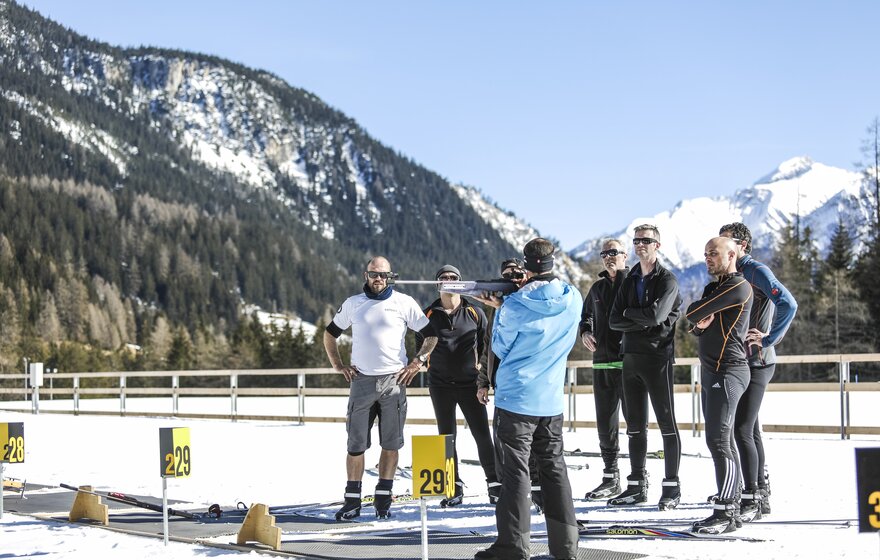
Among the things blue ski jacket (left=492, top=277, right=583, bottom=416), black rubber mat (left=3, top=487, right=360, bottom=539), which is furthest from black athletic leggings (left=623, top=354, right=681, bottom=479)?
black rubber mat (left=3, top=487, right=360, bottom=539)

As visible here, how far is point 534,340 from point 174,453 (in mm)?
2310

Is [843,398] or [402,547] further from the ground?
[843,398]

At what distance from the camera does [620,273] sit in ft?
26.0

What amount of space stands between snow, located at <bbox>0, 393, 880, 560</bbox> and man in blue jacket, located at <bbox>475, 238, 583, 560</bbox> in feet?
1.96

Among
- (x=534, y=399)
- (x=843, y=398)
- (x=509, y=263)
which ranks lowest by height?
(x=843, y=398)

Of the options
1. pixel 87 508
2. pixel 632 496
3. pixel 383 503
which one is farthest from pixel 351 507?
pixel 632 496

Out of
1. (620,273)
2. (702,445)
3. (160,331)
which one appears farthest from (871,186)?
(160,331)

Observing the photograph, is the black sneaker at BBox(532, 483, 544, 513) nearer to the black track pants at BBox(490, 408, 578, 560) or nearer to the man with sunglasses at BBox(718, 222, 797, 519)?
the man with sunglasses at BBox(718, 222, 797, 519)

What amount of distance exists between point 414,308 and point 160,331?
380ft

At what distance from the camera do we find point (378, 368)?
298 inches

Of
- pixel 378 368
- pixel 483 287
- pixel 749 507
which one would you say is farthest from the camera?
pixel 378 368

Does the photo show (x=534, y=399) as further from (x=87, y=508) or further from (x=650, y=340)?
(x=87, y=508)

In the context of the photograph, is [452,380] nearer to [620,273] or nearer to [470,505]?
[470,505]

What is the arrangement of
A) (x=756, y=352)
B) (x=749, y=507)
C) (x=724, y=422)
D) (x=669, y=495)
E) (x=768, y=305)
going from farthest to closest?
1. (x=669, y=495)
2. (x=768, y=305)
3. (x=756, y=352)
4. (x=749, y=507)
5. (x=724, y=422)
